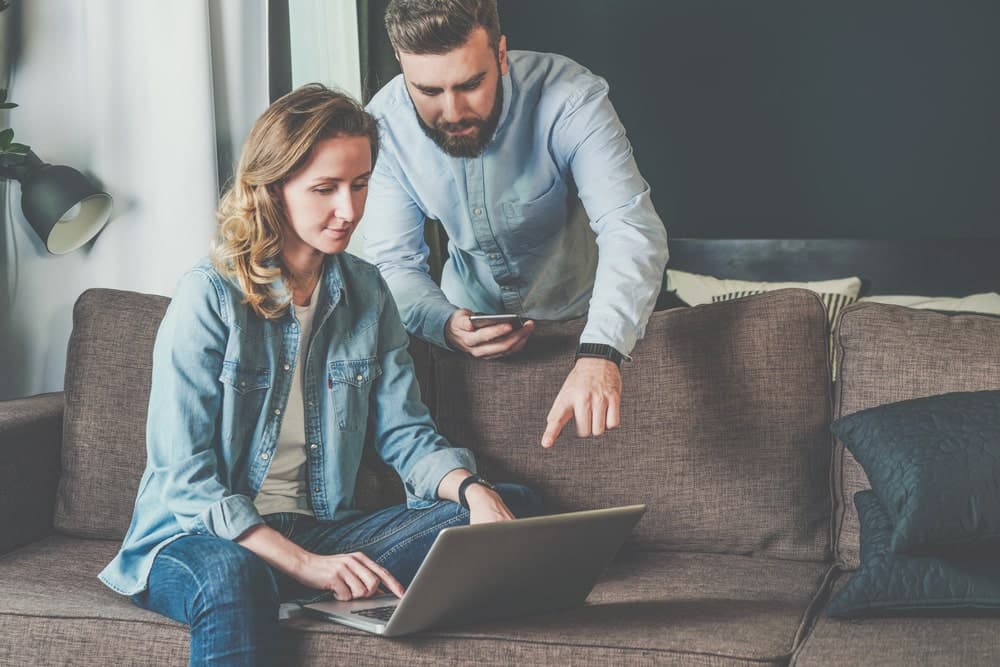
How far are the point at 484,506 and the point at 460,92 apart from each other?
0.79 metres

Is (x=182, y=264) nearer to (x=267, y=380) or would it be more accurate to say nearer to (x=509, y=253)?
(x=509, y=253)

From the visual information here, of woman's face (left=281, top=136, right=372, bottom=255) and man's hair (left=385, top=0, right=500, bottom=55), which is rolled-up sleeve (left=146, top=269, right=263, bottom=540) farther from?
man's hair (left=385, top=0, right=500, bottom=55)

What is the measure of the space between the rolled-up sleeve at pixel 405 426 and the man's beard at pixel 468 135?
14.9 inches

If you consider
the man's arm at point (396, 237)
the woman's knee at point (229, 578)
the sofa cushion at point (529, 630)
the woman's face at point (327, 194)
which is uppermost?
the woman's face at point (327, 194)

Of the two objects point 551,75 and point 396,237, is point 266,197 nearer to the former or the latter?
point 396,237

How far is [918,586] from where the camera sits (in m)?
1.49

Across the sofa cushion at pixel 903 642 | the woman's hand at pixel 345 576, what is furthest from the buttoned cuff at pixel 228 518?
the sofa cushion at pixel 903 642

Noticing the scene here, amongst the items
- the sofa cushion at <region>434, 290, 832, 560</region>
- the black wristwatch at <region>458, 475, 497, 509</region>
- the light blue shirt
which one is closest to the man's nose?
the light blue shirt

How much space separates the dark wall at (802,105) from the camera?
11.2 ft

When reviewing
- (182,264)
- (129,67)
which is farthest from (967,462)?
(129,67)

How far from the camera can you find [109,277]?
2.70 m

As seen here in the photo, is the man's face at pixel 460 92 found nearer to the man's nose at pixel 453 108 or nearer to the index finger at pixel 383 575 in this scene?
the man's nose at pixel 453 108

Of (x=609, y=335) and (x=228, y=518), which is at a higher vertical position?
(x=609, y=335)

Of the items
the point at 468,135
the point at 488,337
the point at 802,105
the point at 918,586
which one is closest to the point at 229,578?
the point at 488,337
